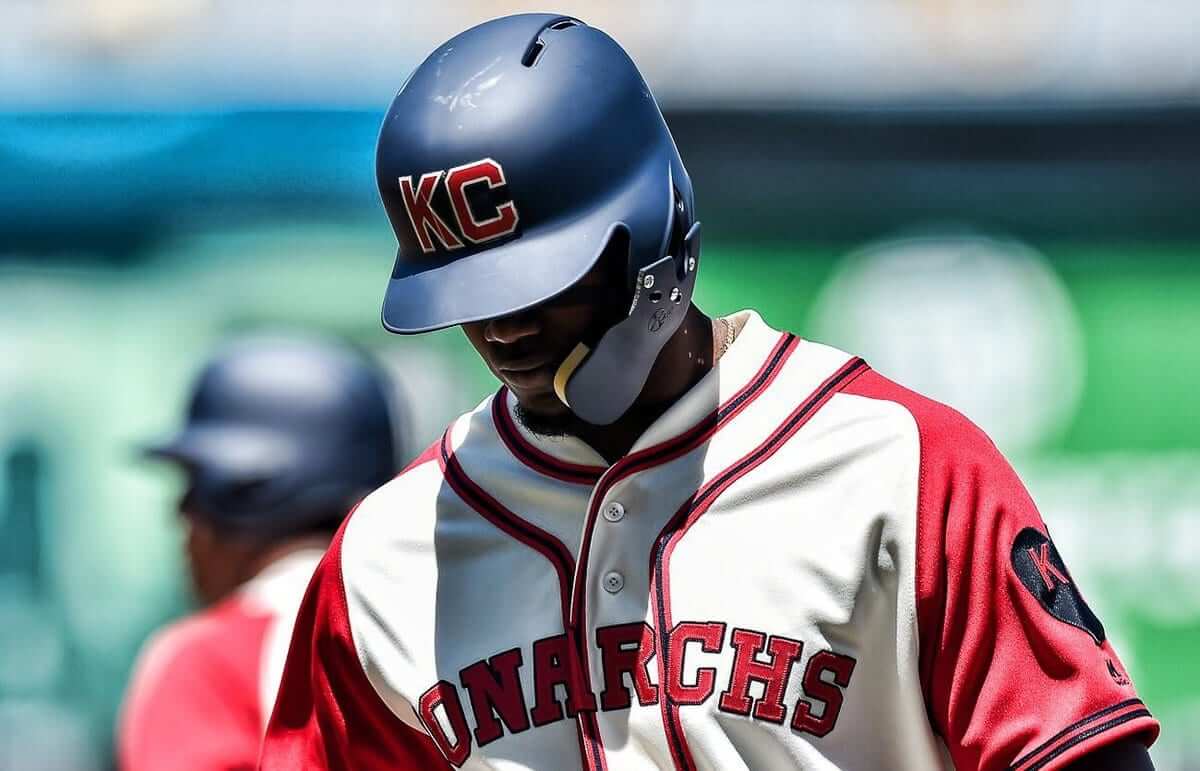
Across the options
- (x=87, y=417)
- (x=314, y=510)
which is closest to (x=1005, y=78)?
(x=87, y=417)

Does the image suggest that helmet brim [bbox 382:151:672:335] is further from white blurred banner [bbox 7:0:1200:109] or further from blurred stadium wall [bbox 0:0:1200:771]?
white blurred banner [bbox 7:0:1200:109]

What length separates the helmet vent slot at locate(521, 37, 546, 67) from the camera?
8.34 feet

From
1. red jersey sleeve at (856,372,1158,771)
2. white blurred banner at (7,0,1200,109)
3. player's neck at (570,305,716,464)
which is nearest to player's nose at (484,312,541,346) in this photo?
player's neck at (570,305,716,464)

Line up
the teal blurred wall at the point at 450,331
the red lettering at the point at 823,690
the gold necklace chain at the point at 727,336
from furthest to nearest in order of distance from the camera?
the teal blurred wall at the point at 450,331 < the gold necklace chain at the point at 727,336 < the red lettering at the point at 823,690

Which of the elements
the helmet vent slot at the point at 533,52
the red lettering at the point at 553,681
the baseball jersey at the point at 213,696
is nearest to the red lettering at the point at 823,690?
the red lettering at the point at 553,681

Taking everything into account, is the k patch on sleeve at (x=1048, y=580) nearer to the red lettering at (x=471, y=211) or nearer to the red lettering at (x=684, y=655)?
the red lettering at (x=684, y=655)

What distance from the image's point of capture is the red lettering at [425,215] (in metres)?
Answer: 2.48

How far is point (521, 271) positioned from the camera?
8.05ft

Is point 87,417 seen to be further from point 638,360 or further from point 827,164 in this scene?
point 638,360

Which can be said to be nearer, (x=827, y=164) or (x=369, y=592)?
(x=369, y=592)

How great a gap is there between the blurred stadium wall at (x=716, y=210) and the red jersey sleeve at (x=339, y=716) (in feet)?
20.5

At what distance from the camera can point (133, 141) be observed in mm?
9211

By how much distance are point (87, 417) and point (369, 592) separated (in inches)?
267

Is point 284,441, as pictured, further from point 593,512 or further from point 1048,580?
point 1048,580
